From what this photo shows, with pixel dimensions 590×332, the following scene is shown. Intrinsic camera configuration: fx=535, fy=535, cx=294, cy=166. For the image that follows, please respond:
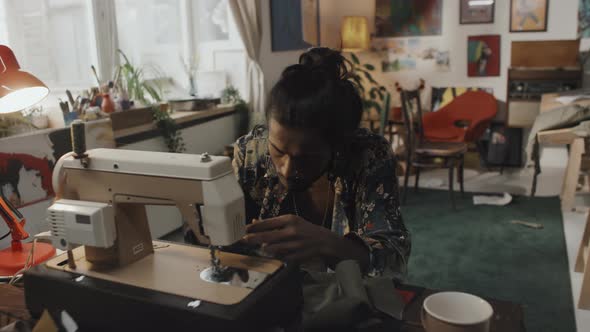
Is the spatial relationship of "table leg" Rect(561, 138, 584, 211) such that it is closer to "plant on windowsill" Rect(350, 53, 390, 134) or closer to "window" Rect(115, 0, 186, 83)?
"plant on windowsill" Rect(350, 53, 390, 134)

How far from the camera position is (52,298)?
1.08 metres

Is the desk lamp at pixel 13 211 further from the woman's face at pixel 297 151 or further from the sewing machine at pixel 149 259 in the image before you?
the woman's face at pixel 297 151

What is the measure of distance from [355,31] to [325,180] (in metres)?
3.94

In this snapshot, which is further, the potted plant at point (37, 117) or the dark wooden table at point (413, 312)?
the potted plant at point (37, 117)

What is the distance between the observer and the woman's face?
4.05ft

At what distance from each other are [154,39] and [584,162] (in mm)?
3356

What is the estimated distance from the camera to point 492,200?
422 cm

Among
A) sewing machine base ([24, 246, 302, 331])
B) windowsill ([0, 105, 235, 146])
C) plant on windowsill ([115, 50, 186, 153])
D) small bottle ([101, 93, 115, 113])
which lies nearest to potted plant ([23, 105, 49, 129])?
windowsill ([0, 105, 235, 146])

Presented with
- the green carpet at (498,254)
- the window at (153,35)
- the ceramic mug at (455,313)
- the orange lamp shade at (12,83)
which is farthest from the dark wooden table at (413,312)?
the window at (153,35)

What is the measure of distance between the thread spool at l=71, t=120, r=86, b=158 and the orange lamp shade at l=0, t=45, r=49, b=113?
0.26 m

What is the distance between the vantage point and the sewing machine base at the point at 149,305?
3.00 feet

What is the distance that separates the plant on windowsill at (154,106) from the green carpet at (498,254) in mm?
1612

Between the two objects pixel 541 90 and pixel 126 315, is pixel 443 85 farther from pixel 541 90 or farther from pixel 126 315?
pixel 126 315

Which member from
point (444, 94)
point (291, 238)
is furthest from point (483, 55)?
point (291, 238)
